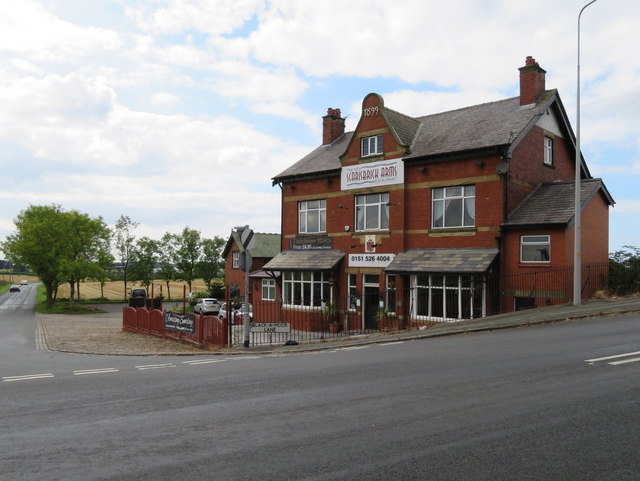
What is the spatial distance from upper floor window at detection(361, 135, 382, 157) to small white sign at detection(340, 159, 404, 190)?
1.88 feet

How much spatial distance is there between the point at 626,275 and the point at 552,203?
4200 mm

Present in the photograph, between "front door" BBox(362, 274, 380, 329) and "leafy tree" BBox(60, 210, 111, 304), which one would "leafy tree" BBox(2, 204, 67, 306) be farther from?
"front door" BBox(362, 274, 380, 329)

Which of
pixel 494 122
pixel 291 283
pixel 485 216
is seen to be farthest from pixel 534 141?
pixel 291 283

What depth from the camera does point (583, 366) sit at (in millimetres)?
9398

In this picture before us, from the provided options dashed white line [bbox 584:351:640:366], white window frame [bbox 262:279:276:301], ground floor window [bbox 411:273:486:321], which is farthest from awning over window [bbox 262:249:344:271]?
dashed white line [bbox 584:351:640:366]

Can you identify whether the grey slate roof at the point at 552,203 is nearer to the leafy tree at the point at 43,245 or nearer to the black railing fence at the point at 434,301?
the black railing fence at the point at 434,301

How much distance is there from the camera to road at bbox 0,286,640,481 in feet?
16.9

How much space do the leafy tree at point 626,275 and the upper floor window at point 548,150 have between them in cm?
495

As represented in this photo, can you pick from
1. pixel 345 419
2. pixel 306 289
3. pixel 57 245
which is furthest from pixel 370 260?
pixel 57 245

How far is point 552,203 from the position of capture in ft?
70.5

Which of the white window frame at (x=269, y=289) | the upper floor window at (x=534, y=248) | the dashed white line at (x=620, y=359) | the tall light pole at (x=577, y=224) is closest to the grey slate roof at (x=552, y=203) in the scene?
the upper floor window at (x=534, y=248)

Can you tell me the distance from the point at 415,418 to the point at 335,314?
66.7 ft

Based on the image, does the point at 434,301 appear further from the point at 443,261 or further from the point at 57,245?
the point at 57,245

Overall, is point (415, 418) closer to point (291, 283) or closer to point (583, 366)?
point (583, 366)
